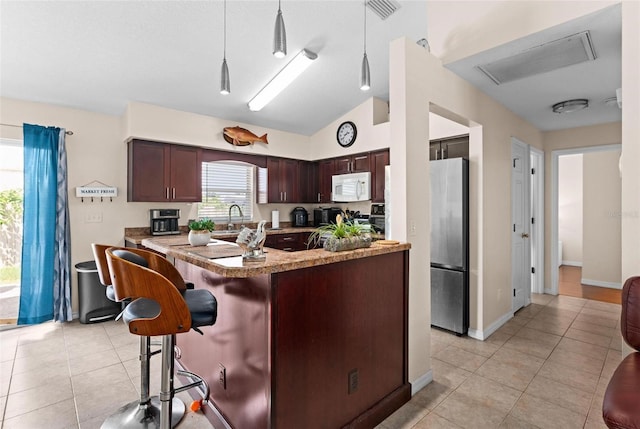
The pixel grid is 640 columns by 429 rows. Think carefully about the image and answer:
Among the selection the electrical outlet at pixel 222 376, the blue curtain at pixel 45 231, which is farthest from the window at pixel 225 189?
the electrical outlet at pixel 222 376

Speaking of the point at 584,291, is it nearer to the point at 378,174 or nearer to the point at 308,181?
the point at 378,174

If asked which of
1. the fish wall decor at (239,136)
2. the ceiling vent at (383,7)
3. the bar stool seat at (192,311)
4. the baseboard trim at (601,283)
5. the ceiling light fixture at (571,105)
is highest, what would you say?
the ceiling vent at (383,7)

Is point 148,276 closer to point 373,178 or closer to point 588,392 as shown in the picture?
point 588,392

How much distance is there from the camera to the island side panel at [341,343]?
158 centimetres

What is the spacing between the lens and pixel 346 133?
16.1 feet

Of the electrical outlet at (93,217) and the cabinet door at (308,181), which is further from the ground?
the cabinet door at (308,181)

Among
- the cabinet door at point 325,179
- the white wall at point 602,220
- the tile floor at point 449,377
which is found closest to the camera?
the tile floor at point 449,377

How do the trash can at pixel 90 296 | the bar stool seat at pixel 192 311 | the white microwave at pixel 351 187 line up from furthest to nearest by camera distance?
1. the white microwave at pixel 351 187
2. the trash can at pixel 90 296
3. the bar stool seat at pixel 192 311

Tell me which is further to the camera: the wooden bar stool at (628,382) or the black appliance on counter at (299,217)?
the black appliance on counter at (299,217)

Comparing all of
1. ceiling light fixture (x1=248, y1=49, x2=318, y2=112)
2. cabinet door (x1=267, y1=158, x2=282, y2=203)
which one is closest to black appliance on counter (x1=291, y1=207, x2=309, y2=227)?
cabinet door (x1=267, y1=158, x2=282, y2=203)

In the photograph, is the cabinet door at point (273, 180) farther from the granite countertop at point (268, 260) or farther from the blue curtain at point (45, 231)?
the granite countertop at point (268, 260)

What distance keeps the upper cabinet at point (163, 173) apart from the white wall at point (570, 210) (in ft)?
24.1

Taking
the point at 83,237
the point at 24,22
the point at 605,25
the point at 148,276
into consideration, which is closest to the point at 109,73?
the point at 24,22

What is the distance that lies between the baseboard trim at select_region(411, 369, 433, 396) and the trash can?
3.42m
